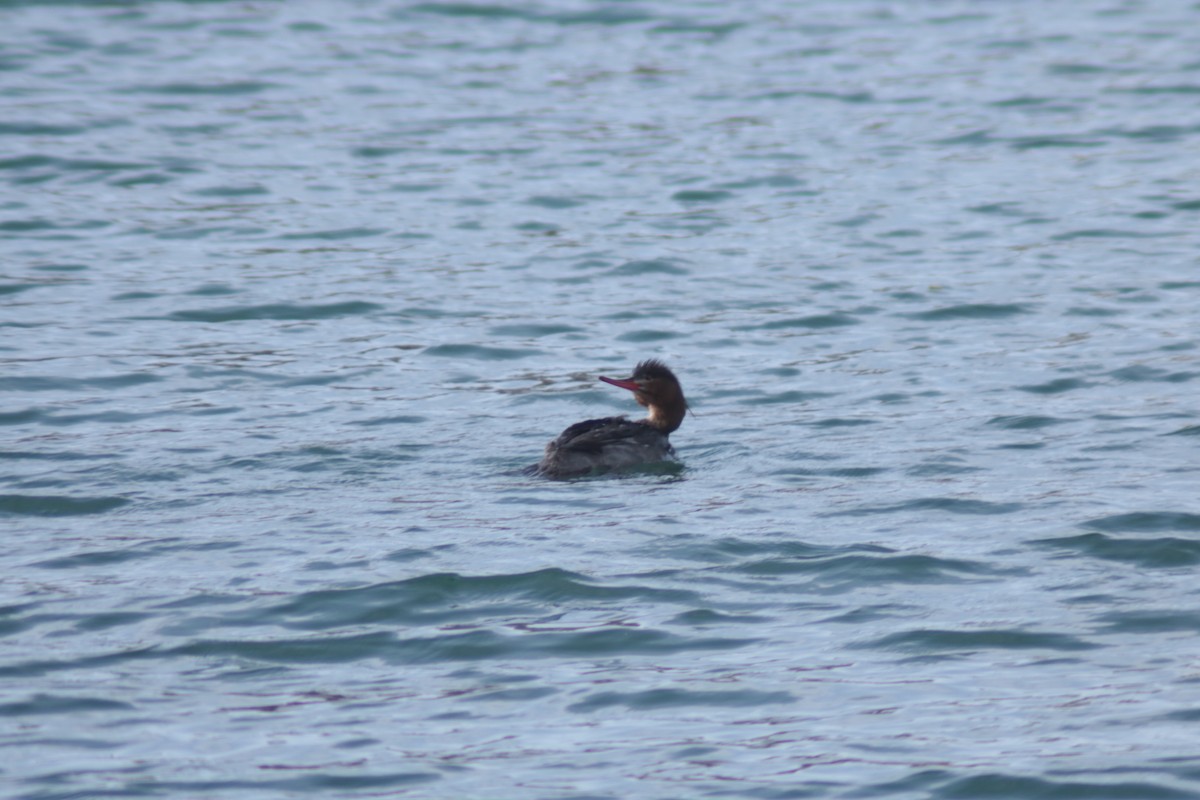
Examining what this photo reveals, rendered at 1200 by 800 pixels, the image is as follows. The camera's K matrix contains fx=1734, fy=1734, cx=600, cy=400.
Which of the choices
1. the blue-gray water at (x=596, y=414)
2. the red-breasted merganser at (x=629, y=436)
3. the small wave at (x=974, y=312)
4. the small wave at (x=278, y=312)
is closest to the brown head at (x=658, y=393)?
the red-breasted merganser at (x=629, y=436)

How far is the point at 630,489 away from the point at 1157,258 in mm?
7169

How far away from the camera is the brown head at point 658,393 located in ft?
35.2

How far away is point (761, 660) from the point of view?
7.27m

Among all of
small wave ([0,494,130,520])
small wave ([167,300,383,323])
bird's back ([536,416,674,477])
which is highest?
small wave ([167,300,383,323])

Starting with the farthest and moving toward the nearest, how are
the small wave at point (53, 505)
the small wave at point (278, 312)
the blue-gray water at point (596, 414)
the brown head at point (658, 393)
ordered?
the small wave at point (278, 312), the brown head at point (658, 393), the small wave at point (53, 505), the blue-gray water at point (596, 414)

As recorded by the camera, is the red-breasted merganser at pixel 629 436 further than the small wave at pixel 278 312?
No

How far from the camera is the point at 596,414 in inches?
472

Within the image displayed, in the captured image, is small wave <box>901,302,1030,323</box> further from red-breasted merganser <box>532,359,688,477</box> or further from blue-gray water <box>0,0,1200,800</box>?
red-breasted merganser <box>532,359,688,477</box>

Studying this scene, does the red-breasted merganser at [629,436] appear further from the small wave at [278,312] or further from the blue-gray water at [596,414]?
the small wave at [278,312]

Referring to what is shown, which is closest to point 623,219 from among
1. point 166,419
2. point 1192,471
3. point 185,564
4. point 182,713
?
point 166,419

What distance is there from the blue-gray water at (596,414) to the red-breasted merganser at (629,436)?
0.54 ft

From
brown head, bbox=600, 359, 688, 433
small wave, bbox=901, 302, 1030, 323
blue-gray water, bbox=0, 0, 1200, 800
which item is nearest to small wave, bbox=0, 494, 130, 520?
blue-gray water, bbox=0, 0, 1200, 800

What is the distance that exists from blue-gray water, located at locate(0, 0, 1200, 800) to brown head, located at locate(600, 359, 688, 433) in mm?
257

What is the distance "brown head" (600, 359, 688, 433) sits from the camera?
35.2 feet
